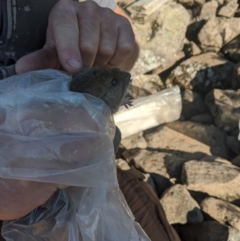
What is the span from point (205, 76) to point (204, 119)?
31cm

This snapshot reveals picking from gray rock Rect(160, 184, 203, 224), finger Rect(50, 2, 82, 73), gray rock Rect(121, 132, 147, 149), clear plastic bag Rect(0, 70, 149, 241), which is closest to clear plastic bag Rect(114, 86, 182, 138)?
gray rock Rect(121, 132, 147, 149)

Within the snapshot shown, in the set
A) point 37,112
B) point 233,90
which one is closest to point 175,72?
point 233,90

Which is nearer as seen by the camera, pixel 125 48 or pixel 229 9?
pixel 125 48

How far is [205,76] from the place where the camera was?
8.28 feet

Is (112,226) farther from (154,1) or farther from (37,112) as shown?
(154,1)

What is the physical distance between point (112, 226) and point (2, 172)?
0.32 meters

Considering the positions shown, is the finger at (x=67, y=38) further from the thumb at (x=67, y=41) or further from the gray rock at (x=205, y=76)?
the gray rock at (x=205, y=76)

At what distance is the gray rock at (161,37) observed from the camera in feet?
8.52

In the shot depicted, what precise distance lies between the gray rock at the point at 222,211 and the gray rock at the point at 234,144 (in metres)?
0.41

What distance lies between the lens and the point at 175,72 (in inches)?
100

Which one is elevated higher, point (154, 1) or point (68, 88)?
point (68, 88)

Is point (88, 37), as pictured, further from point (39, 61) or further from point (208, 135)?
point (208, 135)

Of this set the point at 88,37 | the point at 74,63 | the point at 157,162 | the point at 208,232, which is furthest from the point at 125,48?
the point at 157,162

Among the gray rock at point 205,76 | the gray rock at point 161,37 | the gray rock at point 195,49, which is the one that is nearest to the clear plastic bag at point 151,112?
the gray rock at point 205,76
